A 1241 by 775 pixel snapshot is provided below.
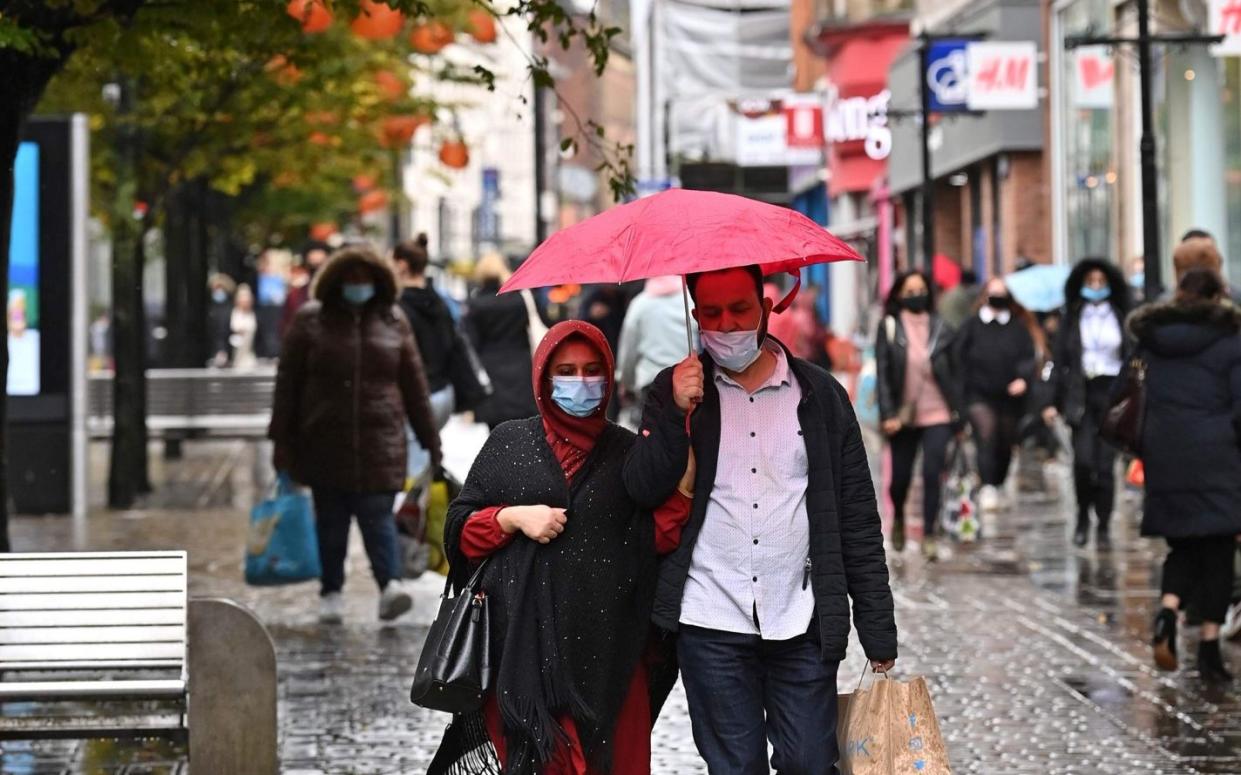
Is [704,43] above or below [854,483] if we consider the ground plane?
above

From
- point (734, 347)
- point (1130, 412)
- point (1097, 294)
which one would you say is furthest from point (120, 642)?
point (1097, 294)

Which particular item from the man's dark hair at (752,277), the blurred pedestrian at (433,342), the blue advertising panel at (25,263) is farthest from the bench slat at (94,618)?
the blue advertising panel at (25,263)

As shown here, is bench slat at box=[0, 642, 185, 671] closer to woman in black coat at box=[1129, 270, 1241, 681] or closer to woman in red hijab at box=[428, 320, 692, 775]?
woman in red hijab at box=[428, 320, 692, 775]

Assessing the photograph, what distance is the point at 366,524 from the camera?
1145 centimetres

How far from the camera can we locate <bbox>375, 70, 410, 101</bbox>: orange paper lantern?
22391 millimetres

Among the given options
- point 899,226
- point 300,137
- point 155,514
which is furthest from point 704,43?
point 155,514

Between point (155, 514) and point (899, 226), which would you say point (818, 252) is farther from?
point (899, 226)

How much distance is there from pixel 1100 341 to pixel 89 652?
8733 mm

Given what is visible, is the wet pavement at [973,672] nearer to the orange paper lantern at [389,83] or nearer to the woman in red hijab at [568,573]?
the woman in red hijab at [568,573]

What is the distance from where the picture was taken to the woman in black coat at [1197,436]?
9578 millimetres

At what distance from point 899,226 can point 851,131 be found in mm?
4871

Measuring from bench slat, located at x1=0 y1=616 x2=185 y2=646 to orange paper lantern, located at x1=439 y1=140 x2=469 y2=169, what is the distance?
1396cm

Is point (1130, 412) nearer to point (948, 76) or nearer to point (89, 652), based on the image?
point (89, 652)

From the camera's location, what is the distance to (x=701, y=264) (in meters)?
5.44
